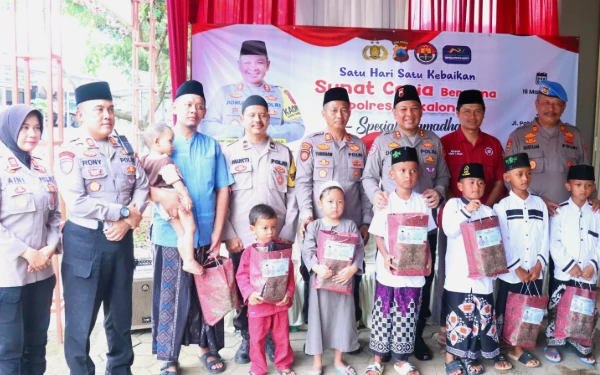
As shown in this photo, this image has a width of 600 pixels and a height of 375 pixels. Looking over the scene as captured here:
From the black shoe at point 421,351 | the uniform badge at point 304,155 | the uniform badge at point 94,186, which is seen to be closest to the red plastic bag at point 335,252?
the uniform badge at point 304,155

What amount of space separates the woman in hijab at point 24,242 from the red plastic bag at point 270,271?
116 centimetres

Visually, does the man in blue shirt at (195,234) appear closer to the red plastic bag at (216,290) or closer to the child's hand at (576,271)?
the red plastic bag at (216,290)

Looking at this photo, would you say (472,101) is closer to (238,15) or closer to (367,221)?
(367,221)

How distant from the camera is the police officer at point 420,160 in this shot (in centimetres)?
341

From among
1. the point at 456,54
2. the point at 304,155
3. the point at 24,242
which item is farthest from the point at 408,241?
the point at 456,54

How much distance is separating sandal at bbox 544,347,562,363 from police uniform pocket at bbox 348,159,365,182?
1916 mm

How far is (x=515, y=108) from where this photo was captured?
4.65 m

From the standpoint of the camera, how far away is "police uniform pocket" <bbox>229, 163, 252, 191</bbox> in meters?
3.26

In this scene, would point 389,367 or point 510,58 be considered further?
point 510,58

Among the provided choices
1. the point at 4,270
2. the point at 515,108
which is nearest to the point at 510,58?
the point at 515,108

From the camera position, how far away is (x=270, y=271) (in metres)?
2.93

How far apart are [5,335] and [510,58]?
4.67 m

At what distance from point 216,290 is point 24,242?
1.15m

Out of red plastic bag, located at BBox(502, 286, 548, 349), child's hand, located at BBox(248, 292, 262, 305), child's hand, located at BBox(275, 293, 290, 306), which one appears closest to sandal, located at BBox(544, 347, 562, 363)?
red plastic bag, located at BBox(502, 286, 548, 349)
